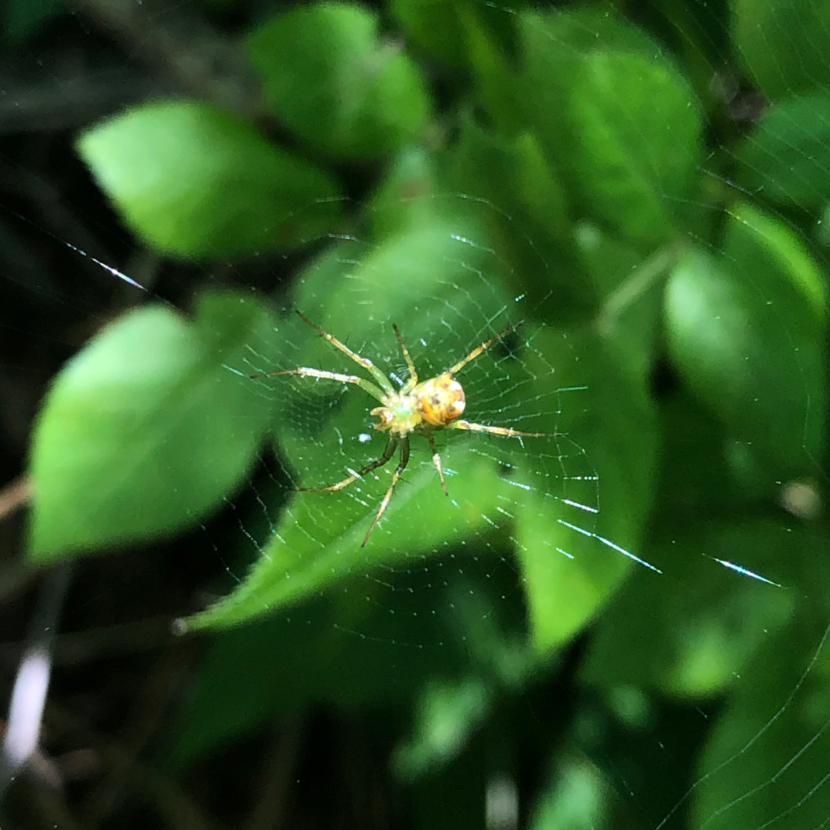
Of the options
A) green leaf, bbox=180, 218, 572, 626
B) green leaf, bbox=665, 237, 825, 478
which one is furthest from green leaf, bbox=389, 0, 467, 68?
green leaf, bbox=665, 237, 825, 478

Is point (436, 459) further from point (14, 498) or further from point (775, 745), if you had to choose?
point (14, 498)

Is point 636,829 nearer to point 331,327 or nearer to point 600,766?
point 600,766

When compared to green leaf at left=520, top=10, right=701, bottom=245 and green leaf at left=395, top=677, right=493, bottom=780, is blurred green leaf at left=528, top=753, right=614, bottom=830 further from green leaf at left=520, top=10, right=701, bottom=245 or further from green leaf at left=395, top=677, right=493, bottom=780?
green leaf at left=520, top=10, right=701, bottom=245

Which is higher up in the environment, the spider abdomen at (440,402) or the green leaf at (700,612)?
the green leaf at (700,612)

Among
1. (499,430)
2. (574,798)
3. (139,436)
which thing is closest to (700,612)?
(499,430)

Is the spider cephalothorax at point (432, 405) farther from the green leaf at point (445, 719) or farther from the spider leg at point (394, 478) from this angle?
the green leaf at point (445, 719)

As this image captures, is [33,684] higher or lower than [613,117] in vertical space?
lower

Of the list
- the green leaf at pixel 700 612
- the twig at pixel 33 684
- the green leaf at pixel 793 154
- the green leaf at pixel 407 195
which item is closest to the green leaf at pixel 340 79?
the green leaf at pixel 407 195
